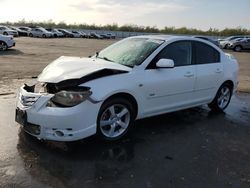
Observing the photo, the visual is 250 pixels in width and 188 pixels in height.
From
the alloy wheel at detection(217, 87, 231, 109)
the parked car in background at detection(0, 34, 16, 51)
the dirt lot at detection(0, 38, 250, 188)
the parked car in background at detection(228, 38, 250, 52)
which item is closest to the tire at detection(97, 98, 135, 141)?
the dirt lot at detection(0, 38, 250, 188)

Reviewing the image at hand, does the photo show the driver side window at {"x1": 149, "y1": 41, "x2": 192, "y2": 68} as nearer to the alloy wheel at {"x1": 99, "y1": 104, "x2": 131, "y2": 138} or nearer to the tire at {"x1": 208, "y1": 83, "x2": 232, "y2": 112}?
the alloy wheel at {"x1": 99, "y1": 104, "x2": 131, "y2": 138}

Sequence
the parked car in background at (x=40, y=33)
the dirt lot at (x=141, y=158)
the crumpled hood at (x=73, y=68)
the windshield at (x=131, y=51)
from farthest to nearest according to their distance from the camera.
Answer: the parked car in background at (x=40, y=33), the windshield at (x=131, y=51), the crumpled hood at (x=73, y=68), the dirt lot at (x=141, y=158)

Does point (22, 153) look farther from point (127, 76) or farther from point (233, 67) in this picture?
point (233, 67)

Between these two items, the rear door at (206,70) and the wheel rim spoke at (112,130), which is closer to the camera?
the wheel rim spoke at (112,130)

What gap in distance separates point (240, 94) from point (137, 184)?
23.5 feet

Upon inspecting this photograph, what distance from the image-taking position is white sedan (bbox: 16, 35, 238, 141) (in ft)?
16.5

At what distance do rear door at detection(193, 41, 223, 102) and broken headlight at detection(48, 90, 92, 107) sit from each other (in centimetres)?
279

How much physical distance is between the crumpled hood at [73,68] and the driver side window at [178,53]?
882 millimetres

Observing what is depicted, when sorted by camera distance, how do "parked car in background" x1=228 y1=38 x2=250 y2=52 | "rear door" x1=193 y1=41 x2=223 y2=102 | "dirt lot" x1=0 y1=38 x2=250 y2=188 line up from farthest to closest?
"parked car in background" x1=228 y1=38 x2=250 y2=52 → "rear door" x1=193 y1=41 x2=223 y2=102 → "dirt lot" x1=0 y1=38 x2=250 y2=188

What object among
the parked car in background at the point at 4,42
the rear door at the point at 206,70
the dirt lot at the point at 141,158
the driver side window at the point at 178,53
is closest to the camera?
the dirt lot at the point at 141,158

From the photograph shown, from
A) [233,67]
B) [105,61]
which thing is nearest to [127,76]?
[105,61]

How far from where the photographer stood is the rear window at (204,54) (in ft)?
23.4

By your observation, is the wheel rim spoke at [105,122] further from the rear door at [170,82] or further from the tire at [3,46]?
the tire at [3,46]

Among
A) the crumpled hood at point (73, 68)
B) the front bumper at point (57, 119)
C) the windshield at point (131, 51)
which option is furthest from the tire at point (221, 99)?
the front bumper at point (57, 119)
